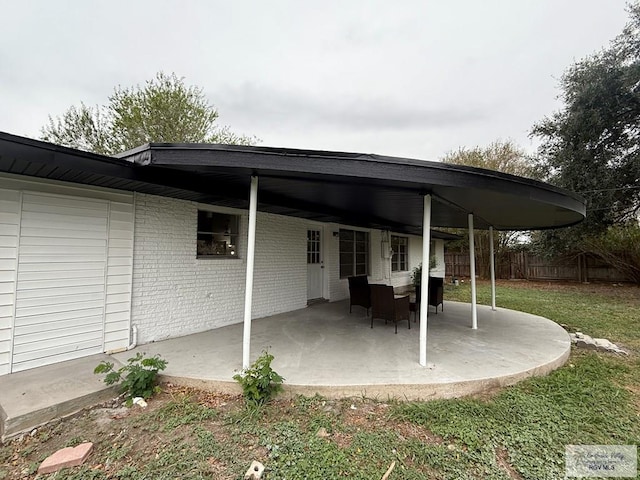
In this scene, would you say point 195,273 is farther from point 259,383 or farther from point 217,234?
point 259,383

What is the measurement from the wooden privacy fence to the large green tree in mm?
3038

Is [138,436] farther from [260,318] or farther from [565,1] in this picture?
[565,1]

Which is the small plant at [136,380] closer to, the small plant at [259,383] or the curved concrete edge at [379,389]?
the curved concrete edge at [379,389]

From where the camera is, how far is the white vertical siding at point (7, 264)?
317 centimetres

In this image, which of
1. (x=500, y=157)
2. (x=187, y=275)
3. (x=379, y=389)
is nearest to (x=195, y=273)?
(x=187, y=275)

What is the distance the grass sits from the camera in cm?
200

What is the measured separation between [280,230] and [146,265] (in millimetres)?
2741

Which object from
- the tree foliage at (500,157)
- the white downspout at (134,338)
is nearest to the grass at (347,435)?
the white downspout at (134,338)

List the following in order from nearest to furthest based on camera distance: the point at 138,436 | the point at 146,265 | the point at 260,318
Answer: the point at 138,436, the point at 146,265, the point at 260,318

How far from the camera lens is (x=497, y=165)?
15.2 metres

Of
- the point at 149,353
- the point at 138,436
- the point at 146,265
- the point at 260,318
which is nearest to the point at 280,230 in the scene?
the point at 260,318

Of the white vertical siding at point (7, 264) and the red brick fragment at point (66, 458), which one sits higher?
the white vertical siding at point (7, 264)

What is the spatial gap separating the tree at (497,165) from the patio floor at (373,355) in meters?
10.5

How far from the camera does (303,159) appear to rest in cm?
280
